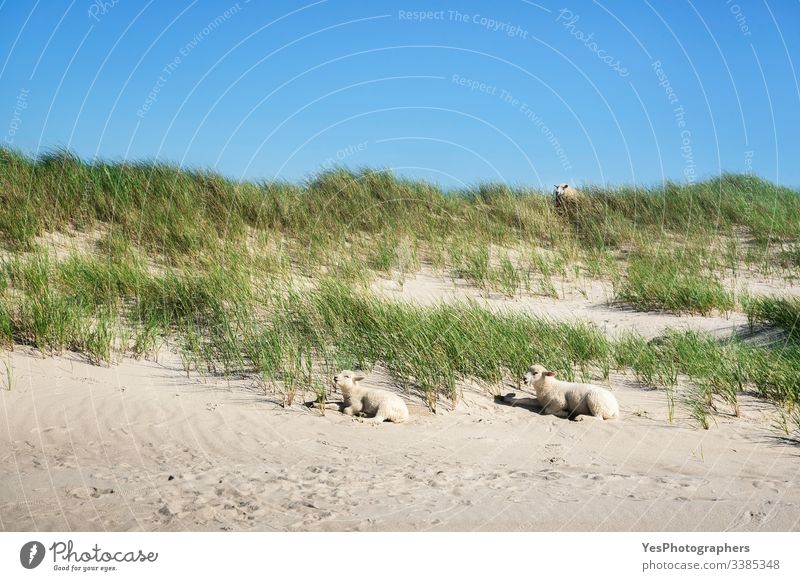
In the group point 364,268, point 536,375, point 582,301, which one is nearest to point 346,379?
point 536,375

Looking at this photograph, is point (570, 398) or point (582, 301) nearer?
point (570, 398)

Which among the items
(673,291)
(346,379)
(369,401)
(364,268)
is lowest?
(369,401)

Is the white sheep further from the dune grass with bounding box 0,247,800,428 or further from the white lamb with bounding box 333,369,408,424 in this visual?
the white lamb with bounding box 333,369,408,424

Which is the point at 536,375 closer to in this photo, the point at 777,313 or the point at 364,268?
the point at 777,313

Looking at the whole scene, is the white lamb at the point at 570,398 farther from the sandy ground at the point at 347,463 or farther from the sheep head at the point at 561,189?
the sheep head at the point at 561,189

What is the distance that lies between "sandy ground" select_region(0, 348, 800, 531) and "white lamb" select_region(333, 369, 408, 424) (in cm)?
14

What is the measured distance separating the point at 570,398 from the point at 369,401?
1.74 meters

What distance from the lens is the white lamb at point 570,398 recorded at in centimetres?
728

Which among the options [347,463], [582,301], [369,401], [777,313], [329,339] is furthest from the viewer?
[582,301]

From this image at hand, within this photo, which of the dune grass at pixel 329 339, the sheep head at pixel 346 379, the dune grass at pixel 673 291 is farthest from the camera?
the dune grass at pixel 673 291

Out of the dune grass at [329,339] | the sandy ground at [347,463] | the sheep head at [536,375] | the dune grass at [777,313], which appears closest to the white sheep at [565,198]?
the dune grass at [777,313]

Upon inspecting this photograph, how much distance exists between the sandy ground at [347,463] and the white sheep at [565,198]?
9274 millimetres

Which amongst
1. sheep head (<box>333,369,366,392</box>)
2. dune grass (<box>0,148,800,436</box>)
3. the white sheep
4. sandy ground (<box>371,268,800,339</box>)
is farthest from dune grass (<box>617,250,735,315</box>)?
sheep head (<box>333,369,366,392</box>)

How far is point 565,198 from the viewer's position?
17359 mm
